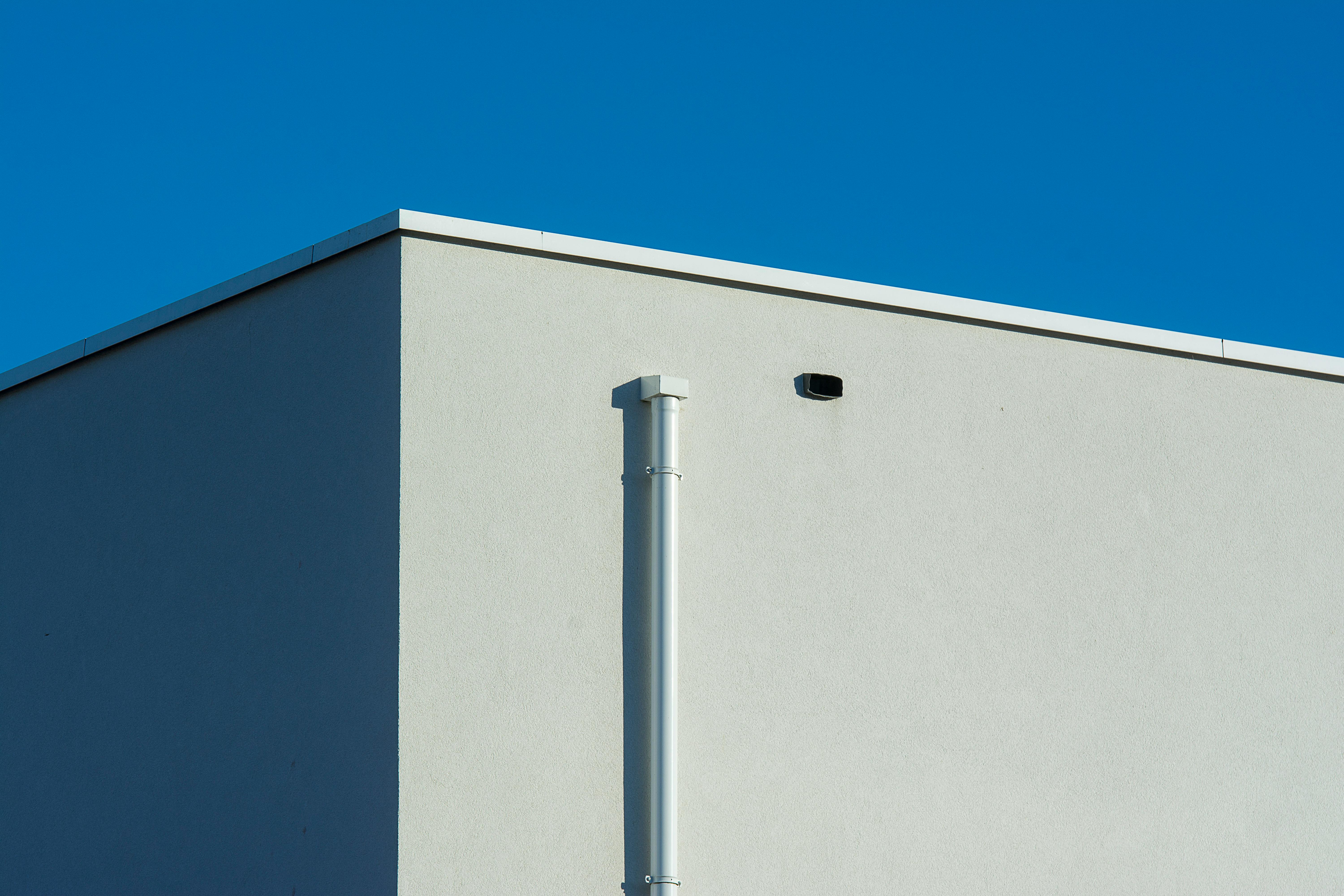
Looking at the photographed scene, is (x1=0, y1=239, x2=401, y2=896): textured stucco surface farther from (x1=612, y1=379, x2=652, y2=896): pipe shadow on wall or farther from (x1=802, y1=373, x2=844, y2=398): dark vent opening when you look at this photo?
(x1=802, y1=373, x2=844, y2=398): dark vent opening

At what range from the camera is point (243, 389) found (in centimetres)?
650

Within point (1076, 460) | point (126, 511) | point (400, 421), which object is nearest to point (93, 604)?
point (126, 511)

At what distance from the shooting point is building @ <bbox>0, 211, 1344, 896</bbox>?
5.83m

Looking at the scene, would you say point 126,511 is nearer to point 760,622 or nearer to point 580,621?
point 580,621

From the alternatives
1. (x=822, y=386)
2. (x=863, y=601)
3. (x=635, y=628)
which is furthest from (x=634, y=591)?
(x=822, y=386)

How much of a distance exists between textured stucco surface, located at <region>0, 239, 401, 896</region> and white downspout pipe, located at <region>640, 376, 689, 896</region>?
1.05 m

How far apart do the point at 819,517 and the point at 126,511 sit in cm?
318

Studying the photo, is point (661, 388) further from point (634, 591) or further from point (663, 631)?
point (663, 631)

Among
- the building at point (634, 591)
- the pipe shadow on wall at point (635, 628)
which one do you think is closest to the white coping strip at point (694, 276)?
the building at point (634, 591)

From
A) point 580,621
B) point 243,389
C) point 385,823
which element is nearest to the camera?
point 385,823

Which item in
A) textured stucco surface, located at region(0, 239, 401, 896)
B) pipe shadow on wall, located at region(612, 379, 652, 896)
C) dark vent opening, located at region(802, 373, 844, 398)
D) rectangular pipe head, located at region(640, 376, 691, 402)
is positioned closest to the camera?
textured stucco surface, located at region(0, 239, 401, 896)

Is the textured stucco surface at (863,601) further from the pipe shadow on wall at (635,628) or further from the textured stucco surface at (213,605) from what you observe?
the textured stucco surface at (213,605)

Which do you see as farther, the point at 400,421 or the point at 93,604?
the point at 93,604

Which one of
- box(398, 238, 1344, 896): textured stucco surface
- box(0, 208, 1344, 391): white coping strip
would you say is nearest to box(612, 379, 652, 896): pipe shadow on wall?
box(398, 238, 1344, 896): textured stucco surface
